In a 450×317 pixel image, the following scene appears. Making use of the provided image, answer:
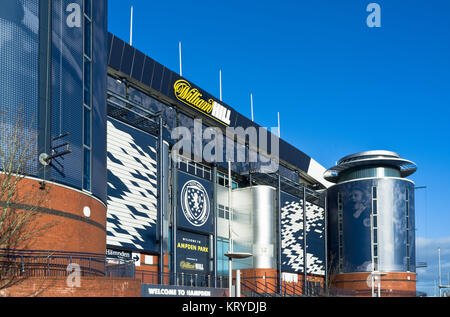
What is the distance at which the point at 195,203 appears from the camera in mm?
45062

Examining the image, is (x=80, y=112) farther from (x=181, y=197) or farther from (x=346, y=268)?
(x=346, y=268)

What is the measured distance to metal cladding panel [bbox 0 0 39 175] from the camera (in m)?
23.4

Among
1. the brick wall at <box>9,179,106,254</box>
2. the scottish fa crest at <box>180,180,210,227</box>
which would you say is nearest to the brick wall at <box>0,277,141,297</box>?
the brick wall at <box>9,179,106,254</box>

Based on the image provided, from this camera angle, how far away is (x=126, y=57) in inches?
1574

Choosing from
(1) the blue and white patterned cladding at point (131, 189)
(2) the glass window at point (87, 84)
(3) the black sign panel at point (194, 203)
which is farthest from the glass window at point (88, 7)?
(3) the black sign panel at point (194, 203)

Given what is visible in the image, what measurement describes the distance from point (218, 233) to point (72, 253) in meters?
24.8

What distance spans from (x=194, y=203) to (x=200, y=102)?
9.16m

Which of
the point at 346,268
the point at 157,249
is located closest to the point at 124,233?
the point at 157,249

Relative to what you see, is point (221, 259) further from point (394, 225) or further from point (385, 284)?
point (394, 225)

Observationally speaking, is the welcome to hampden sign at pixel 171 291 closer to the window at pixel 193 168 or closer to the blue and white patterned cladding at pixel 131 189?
the blue and white patterned cladding at pixel 131 189

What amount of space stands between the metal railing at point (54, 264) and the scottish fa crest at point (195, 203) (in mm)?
16499

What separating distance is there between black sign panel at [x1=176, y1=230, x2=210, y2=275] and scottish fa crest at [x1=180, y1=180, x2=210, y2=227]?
1299 mm

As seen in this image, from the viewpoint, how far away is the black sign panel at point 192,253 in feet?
141
